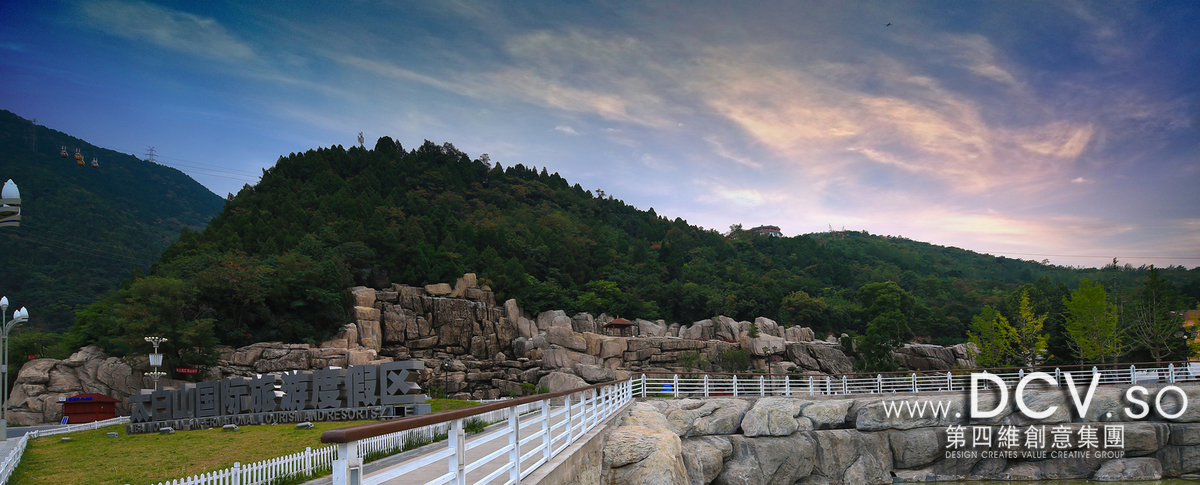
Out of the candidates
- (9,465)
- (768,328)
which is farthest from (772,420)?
(768,328)

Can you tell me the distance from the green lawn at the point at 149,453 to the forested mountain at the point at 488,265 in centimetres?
1673

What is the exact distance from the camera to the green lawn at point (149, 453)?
14.1 m

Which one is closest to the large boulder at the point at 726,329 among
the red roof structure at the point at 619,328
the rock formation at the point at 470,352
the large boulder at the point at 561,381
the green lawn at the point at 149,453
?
the rock formation at the point at 470,352

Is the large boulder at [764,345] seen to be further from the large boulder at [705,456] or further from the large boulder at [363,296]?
the large boulder at [705,456]

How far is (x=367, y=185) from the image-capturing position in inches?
3194

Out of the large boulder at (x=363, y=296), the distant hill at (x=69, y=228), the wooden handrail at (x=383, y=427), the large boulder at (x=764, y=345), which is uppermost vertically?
the distant hill at (x=69, y=228)

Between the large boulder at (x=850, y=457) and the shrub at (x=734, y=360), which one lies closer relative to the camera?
the large boulder at (x=850, y=457)

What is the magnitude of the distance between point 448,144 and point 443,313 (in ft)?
216

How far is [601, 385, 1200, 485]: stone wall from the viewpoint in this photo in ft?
61.8

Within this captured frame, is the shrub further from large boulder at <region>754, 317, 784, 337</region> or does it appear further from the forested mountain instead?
the forested mountain

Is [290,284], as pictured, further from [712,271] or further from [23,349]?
[712,271]

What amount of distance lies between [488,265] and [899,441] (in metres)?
50.1

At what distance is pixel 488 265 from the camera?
65812 millimetres

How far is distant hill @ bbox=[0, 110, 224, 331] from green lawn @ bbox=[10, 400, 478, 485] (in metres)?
58.9
